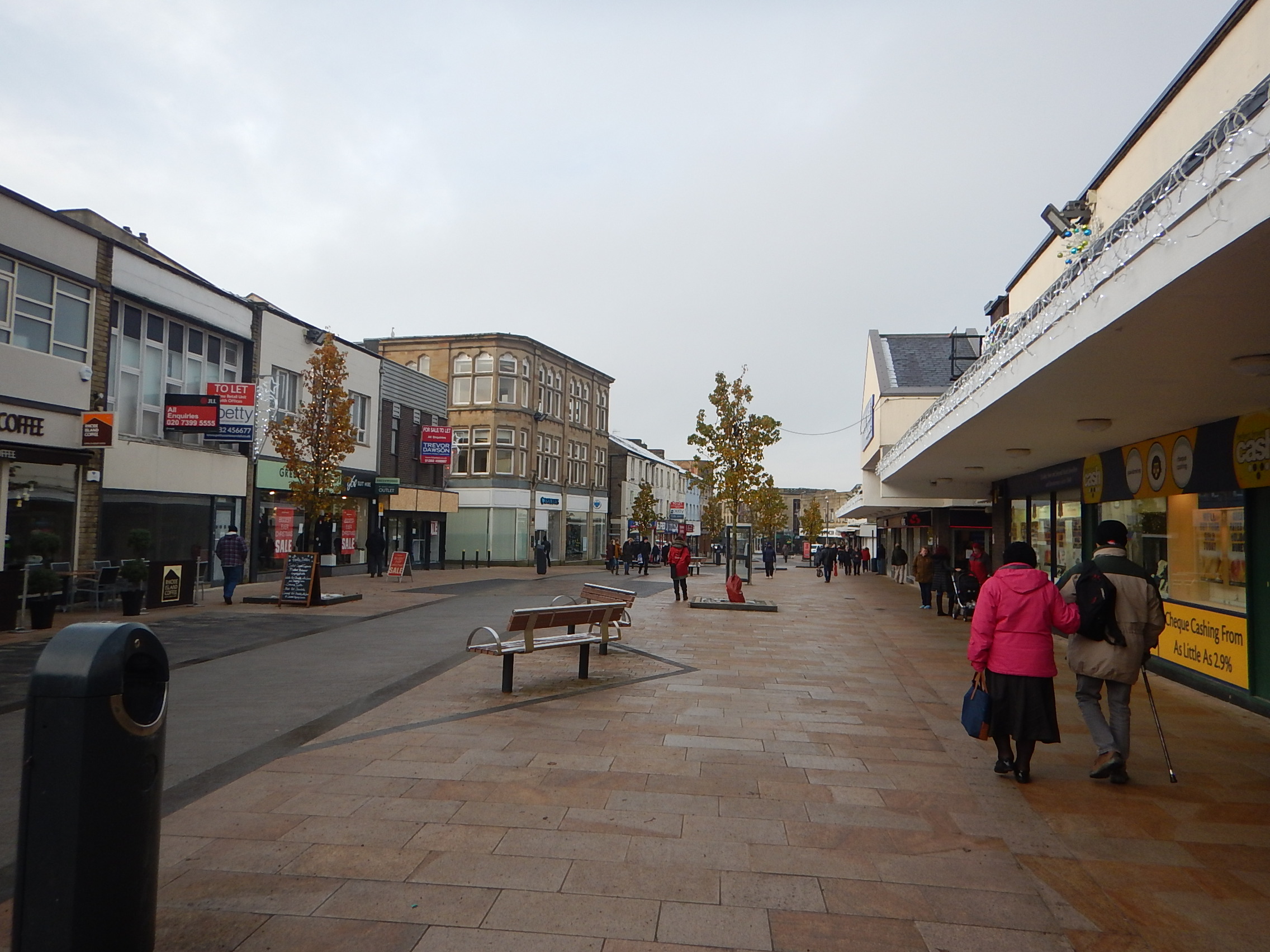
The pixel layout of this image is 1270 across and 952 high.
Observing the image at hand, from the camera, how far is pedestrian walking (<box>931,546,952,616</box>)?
18531 millimetres

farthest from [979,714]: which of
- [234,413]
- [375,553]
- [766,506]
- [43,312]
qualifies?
[375,553]

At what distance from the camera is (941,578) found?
1869 centimetres

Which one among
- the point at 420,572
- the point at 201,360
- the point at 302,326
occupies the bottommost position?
the point at 420,572

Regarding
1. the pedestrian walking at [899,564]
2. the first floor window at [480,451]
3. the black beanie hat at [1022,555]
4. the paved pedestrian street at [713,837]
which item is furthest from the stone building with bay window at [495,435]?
the black beanie hat at [1022,555]

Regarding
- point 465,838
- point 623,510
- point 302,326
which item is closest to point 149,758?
point 465,838

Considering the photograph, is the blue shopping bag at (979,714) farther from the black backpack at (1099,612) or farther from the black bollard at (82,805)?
the black bollard at (82,805)

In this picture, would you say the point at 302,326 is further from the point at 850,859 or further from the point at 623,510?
the point at 623,510

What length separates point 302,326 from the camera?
83.8ft

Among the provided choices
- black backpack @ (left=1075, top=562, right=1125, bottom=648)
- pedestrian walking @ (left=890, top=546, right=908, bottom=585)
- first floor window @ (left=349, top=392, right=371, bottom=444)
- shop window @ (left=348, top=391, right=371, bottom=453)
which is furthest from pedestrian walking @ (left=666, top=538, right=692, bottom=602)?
black backpack @ (left=1075, top=562, right=1125, bottom=648)

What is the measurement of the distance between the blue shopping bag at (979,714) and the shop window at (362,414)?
26.3m

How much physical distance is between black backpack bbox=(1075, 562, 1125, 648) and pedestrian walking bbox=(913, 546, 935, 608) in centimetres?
1427

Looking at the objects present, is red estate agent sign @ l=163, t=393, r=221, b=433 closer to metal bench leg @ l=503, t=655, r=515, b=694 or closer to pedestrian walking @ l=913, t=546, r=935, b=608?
metal bench leg @ l=503, t=655, r=515, b=694

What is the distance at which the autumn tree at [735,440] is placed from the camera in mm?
21672

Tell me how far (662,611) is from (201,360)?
13.0 metres
